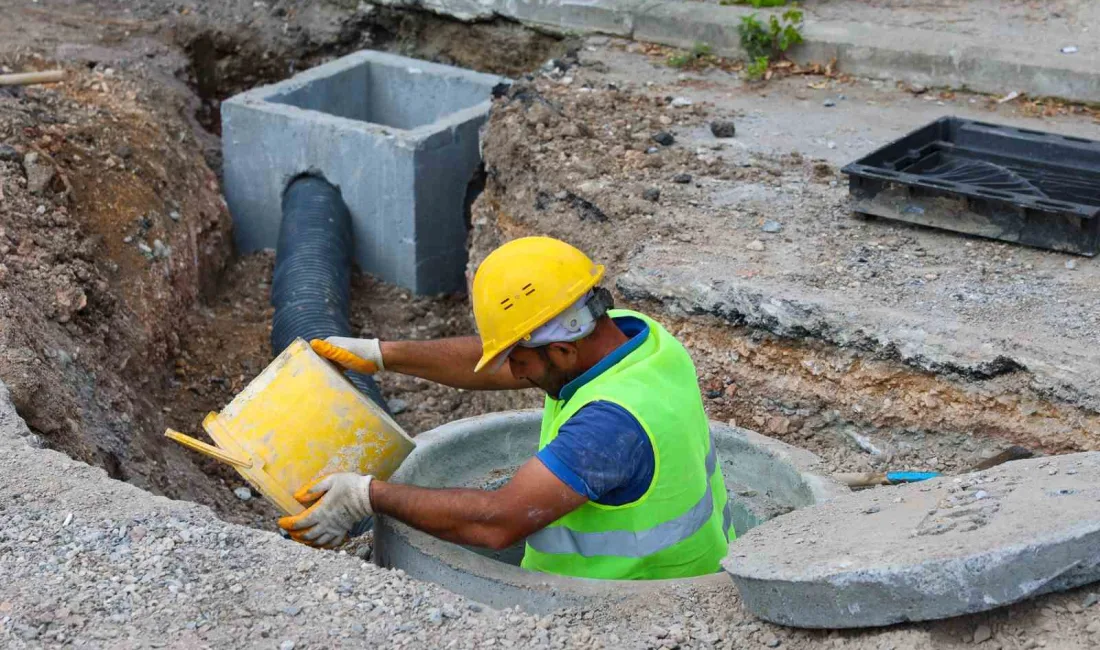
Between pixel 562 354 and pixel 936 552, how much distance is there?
1042mm

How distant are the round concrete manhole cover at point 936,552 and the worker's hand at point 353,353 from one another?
1.26 m

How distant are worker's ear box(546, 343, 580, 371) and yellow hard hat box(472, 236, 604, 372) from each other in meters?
0.08

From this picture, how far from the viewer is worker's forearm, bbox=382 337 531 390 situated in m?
3.75

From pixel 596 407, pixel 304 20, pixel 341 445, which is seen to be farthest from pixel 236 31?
pixel 596 407

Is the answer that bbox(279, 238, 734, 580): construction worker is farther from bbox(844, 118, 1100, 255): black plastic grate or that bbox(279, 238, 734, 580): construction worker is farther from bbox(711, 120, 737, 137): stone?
bbox(711, 120, 737, 137): stone

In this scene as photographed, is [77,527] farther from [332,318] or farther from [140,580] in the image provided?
[332,318]

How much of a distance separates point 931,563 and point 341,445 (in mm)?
1627

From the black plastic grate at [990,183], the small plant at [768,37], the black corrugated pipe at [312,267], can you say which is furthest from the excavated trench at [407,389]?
the small plant at [768,37]

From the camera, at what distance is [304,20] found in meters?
8.71

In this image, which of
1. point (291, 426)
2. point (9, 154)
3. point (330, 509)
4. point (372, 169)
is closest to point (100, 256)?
point (9, 154)

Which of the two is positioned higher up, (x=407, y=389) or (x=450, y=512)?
(x=450, y=512)

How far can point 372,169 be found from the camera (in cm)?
682

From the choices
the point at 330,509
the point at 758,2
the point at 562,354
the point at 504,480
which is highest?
the point at 758,2

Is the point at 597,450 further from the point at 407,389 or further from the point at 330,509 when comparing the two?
the point at 407,389
